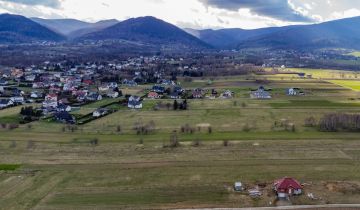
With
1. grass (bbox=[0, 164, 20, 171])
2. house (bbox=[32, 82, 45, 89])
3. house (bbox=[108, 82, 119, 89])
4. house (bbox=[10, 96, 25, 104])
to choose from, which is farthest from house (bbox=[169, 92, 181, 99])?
grass (bbox=[0, 164, 20, 171])

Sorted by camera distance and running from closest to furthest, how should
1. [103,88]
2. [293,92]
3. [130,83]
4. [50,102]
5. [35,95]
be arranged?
[50,102] < [35,95] < [293,92] < [103,88] < [130,83]

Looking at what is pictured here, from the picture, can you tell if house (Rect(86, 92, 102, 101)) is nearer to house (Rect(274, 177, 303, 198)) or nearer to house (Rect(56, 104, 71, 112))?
house (Rect(56, 104, 71, 112))

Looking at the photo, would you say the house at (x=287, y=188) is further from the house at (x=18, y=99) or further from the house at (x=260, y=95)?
the house at (x=18, y=99)

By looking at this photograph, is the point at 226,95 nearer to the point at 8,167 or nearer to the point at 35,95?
the point at 35,95

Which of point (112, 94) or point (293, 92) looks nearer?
point (112, 94)

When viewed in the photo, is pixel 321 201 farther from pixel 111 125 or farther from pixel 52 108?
pixel 52 108

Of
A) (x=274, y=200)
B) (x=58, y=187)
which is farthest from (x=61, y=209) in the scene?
(x=274, y=200)

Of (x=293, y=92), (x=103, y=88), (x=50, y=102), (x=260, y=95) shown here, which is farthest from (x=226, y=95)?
(x=50, y=102)
